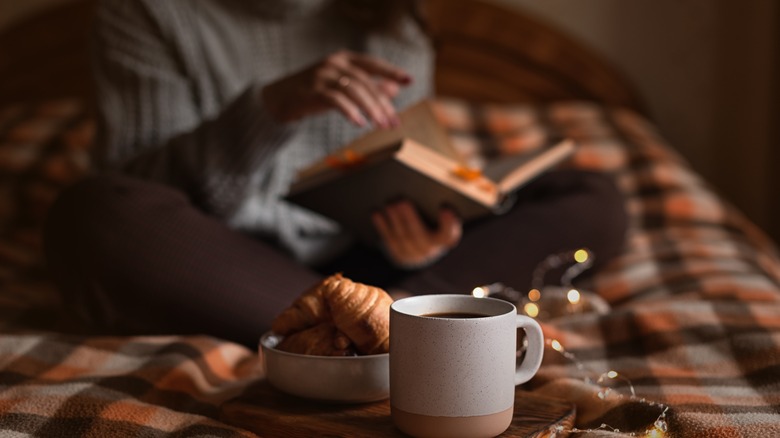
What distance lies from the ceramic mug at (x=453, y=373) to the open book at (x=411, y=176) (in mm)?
324

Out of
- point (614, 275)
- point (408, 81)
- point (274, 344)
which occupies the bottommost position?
point (614, 275)

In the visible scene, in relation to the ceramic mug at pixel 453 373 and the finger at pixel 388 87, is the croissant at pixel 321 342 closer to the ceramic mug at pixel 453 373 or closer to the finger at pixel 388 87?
the ceramic mug at pixel 453 373

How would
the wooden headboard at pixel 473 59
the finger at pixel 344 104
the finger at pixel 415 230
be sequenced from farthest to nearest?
the wooden headboard at pixel 473 59
the finger at pixel 415 230
the finger at pixel 344 104

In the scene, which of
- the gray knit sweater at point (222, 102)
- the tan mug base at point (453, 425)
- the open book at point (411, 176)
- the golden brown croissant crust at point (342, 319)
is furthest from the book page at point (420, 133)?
the tan mug base at point (453, 425)

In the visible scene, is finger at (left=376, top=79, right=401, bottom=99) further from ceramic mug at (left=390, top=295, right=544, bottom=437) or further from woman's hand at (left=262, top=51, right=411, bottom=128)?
ceramic mug at (left=390, top=295, right=544, bottom=437)

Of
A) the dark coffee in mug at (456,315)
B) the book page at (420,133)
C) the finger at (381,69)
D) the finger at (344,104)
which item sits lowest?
the dark coffee in mug at (456,315)

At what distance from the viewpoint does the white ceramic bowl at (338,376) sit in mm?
563

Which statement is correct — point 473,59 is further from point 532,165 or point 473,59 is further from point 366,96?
point 366,96

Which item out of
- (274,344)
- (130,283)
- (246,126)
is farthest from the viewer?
(246,126)

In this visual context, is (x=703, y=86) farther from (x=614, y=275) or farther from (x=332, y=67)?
(x=332, y=67)

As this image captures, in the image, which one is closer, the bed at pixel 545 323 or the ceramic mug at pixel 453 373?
the ceramic mug at pixel 453 373

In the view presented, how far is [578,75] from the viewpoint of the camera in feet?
6.55

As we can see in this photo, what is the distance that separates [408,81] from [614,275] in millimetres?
507

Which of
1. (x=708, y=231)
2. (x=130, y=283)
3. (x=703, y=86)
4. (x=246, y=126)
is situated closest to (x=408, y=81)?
(x=246, y=126)
